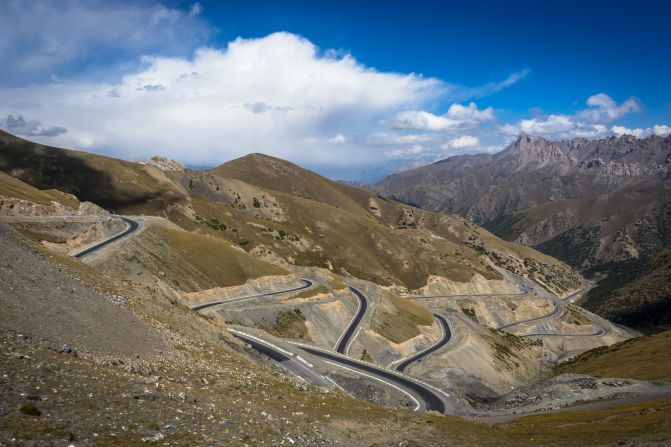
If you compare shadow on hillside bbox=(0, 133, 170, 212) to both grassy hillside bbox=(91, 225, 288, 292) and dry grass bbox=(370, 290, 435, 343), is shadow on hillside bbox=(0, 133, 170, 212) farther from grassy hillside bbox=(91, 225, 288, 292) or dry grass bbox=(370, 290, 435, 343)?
dry grass bbox=(370, 290, 435, 343)

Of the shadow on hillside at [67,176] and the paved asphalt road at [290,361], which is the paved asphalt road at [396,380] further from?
the shadow on hillside at [67,176]

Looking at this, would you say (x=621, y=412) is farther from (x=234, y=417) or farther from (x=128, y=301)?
(x=128, y=301)

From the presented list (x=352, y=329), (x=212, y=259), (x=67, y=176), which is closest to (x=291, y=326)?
(x=352, y=329)

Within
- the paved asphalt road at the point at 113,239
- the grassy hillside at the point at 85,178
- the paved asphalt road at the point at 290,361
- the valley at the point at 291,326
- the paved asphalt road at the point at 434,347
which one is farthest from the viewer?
the grassy hillside at the point at 85,178

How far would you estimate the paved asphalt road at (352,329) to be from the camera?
94938 mm

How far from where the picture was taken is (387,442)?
3038 cm

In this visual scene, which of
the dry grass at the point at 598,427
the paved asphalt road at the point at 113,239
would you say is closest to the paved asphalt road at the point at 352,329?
the dry grass at the point at 598,427

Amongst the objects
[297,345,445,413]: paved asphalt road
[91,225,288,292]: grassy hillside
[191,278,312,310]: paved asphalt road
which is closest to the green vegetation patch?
[191,278,312,310]: paved asphalt road

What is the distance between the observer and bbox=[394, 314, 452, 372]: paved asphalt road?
317ft

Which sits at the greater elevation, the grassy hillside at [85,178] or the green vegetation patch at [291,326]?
the grassy hillside at [85,178]

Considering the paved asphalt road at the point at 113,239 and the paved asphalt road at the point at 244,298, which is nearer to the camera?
the paved asphalt road at the point at 113,239

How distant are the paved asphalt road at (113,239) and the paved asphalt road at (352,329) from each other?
44.2m

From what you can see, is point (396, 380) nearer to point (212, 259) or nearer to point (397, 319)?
point (397, 319)

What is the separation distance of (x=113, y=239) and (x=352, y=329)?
49.8 metres
